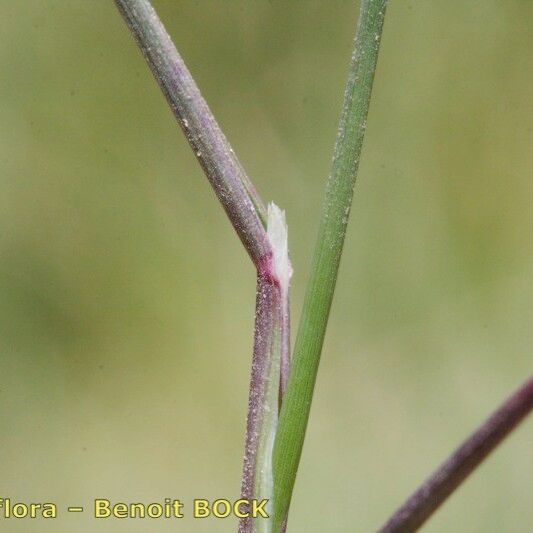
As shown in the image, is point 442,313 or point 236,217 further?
point 442,313

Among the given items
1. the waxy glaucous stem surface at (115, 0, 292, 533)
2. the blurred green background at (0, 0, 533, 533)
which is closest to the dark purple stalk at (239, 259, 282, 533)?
the waxy glaucous stem surface at (115, 0, 292, 533)

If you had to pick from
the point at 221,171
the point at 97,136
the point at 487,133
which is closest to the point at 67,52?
the point at 97,136

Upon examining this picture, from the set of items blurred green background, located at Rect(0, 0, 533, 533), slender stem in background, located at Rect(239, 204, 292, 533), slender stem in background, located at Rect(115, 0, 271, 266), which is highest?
slender stem in background, located at Rect(115, 0, 271, 266)

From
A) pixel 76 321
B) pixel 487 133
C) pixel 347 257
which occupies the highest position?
pixel 487 133

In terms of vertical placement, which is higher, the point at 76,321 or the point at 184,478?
the point at 76,321

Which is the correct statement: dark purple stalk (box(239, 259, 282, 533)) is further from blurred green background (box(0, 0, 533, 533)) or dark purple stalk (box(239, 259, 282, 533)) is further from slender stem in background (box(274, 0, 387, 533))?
Answer: blurred green background (box(0, 0, 533, 533))

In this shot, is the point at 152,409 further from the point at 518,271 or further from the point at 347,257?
the point at 518,271
